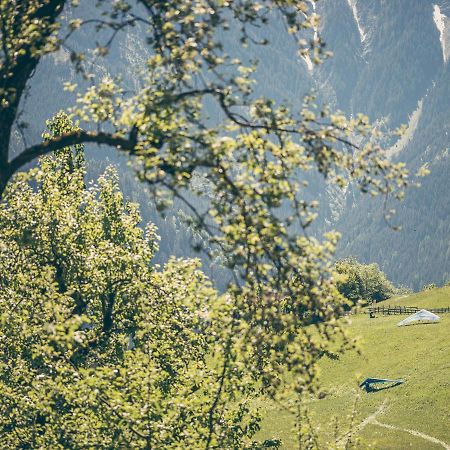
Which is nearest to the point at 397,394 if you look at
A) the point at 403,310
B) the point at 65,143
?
the point at 403,310

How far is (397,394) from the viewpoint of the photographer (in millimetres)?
79875

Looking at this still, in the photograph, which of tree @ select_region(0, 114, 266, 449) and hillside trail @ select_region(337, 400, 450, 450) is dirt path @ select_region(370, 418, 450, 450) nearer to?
hillside trail @ select_region(337, 400, 450, 450)

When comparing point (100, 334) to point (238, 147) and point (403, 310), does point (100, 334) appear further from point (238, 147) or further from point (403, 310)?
point (403, 310)

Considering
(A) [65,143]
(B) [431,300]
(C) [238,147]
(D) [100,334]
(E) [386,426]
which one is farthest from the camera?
(B) [431,300]

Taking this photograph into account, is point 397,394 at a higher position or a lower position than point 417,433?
higher

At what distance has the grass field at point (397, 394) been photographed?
67688 mm

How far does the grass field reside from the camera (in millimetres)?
Result: 67688

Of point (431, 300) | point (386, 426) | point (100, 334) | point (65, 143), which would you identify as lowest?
point (386, 426)

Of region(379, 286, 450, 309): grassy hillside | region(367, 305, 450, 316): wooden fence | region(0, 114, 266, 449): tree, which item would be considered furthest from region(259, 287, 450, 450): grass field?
region(0, 114, 266, 449): tree

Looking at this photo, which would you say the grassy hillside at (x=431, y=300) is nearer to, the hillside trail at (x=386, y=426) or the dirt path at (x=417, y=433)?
the hillside trail at (x=386, y=426)

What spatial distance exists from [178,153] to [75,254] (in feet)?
59.6

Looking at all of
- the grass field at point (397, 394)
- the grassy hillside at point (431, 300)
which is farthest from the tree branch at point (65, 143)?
the grassy hillside at point (431, 300)

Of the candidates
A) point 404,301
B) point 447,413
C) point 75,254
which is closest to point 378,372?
point 447,413

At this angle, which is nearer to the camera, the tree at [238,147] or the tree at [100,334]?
the tree at [238,147]
